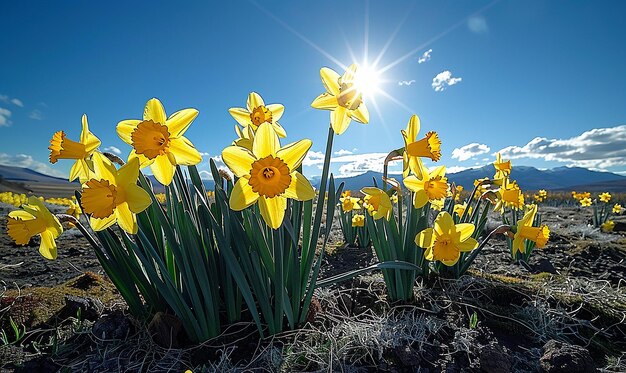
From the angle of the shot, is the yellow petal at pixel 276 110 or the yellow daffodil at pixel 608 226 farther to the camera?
the yellow daffodil at pixel 608 226

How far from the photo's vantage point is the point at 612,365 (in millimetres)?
1775

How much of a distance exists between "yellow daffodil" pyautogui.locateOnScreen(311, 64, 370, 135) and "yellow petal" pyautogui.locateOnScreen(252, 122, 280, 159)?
15.2 inches

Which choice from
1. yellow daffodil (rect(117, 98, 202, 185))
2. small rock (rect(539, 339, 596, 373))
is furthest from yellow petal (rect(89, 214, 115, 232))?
small rock (rect(539, 339, 596, 373))

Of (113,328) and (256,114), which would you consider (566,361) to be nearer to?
(256,114)

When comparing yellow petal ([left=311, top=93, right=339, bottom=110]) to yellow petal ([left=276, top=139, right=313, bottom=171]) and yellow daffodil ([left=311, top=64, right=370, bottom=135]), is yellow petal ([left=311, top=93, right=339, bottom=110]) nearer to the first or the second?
yellow daffodil ([left=311, top=64, right=370, bottom=135])

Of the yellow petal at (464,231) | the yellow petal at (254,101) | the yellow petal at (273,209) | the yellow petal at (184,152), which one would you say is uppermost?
the yellow petal at (254,101)

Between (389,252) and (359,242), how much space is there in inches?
124

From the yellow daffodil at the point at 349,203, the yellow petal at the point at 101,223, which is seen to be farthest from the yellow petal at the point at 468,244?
the yellow daffodil at the point at 349,203

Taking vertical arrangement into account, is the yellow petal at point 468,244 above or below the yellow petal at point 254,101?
below

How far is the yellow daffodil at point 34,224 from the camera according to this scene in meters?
1.62

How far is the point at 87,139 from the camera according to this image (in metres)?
1.52

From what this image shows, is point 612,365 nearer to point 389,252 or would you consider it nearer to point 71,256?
point 389,252

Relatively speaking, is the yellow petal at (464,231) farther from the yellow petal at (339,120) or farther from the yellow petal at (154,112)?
the yellow petal at (154,112)

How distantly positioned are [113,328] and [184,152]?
1.16 meters
